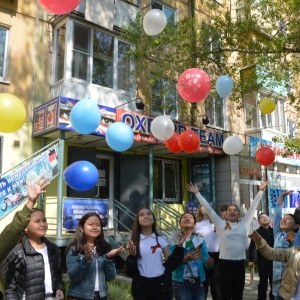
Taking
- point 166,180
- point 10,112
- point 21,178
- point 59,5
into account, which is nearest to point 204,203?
point 10,112

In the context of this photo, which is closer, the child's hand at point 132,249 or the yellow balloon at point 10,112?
the child's hand at point 132,249

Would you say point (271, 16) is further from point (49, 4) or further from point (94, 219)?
point (94, 219)

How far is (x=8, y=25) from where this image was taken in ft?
34.5

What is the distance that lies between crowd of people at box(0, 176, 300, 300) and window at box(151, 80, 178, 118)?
274 inches

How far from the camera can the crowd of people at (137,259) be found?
3.26 metres

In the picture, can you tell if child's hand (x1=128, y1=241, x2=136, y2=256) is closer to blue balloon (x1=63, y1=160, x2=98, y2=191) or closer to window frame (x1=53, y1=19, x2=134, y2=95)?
blue balloon (x1=63, y1=160, x2=98, y2=191)

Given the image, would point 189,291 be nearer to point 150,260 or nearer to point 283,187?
point 150,260

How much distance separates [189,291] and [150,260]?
2.62ft

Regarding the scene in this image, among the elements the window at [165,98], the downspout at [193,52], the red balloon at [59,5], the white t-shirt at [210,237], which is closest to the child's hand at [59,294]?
the white t-shirt at [210,237]

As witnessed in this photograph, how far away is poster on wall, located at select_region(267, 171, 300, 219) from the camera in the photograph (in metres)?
16.4

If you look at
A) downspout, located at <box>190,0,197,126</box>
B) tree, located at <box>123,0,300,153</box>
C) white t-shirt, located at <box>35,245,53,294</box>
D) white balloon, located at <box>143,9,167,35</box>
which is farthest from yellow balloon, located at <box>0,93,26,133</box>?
downspout, located at <box>190,0,197,126</box>

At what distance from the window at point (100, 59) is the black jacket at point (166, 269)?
791 cm

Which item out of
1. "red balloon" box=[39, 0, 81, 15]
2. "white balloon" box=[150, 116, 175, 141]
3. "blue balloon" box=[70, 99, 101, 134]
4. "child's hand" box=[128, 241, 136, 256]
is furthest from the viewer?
A: "white balloon" box=[150, 116, 175, 141]

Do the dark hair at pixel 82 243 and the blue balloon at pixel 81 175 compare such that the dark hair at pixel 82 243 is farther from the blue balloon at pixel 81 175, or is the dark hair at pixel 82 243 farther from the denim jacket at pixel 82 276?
the blue balloon at pixel 81 175
